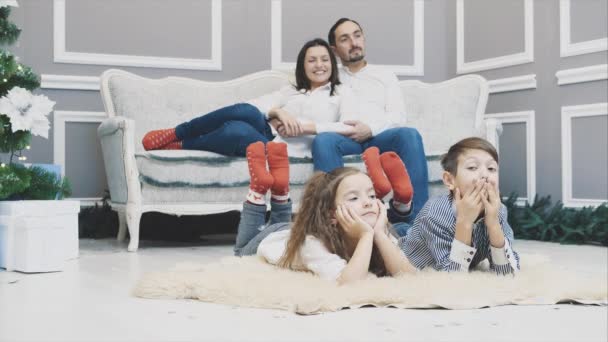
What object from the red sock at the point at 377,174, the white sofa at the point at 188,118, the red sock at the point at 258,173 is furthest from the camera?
the white sofa at the point at 188,118

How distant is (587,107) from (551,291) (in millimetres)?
2218

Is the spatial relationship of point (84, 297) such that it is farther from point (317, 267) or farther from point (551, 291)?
point (551, 291)

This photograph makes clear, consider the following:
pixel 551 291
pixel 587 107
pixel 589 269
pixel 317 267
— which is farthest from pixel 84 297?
pixel 587 107

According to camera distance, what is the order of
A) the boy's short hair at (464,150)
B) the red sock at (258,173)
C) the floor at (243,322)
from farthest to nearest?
the red sock at (258,173), the boy's short hair at (464,150), the floor at (243,322)

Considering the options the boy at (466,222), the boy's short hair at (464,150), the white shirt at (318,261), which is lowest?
the white shirt at (318,261)

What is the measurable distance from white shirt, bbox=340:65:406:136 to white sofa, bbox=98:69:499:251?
0.29 m

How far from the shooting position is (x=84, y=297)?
1.83 meters

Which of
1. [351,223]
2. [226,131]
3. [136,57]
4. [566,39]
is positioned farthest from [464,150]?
[136,57]

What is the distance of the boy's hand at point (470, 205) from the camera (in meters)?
1.72

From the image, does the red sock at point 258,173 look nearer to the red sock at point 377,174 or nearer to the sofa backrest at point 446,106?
the red sock at point 377,174

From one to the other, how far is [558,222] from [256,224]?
1.88 meters

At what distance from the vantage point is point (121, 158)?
3146mm

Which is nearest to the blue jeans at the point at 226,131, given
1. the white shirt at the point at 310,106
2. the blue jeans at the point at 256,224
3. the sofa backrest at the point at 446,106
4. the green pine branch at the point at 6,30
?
the white shirt at the point at 310,106

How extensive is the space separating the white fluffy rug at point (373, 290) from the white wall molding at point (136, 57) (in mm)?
2172
